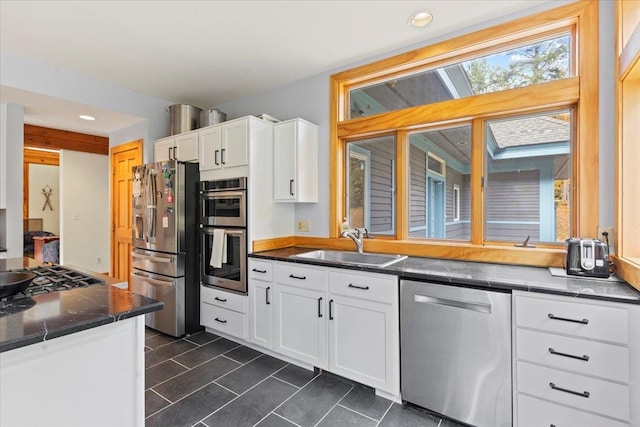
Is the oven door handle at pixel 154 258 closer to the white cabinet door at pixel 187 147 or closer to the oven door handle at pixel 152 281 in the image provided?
the oven door handle at pixel 152 281

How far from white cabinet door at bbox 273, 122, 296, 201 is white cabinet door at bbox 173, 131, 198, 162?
877 millimetres

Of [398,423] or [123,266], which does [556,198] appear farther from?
[123,266]

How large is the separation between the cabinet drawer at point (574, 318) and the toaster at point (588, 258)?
1.21ft

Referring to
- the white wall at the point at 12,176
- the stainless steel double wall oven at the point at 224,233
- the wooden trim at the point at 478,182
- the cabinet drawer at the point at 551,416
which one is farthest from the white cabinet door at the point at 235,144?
the cabinet drawer at the point at 551,416

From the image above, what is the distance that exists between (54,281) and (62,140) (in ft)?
14.6

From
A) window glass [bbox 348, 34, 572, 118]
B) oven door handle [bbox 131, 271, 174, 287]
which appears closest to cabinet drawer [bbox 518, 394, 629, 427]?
window glass [bbox 348, 34, 572, 118]

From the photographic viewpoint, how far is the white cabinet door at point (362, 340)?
2.04m

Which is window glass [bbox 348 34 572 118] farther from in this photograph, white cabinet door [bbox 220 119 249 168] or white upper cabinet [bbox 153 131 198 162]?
white upper cabinet [bbox 153 131 198 162]

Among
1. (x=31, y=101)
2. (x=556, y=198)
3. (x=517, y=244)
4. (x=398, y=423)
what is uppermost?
(x=31, y=101)

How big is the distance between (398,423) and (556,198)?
1833 millimetres

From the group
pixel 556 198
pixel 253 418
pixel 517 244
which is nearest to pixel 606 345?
pixel 517 244

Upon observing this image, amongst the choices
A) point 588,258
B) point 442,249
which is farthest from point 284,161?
point 588,258

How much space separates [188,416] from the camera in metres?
1.92

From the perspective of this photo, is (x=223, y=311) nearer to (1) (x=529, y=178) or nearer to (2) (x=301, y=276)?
(2) (x=301, y=276)
